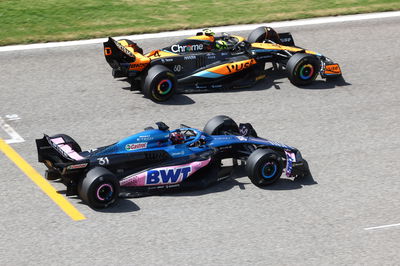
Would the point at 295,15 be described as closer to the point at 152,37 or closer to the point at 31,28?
the point at 152,37

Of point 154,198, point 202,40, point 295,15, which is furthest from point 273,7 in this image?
point 154,198

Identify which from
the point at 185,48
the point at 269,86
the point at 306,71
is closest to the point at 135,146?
the point at 185,48

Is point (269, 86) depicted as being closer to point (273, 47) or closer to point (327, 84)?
point (273, 47)

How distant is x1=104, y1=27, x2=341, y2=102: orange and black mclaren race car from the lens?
57.9 feet

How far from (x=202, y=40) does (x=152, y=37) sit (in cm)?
317

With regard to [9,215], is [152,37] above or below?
above

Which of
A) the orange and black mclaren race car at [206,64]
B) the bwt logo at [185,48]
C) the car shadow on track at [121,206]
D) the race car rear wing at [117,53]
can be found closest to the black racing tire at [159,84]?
the orange and black mclaren race car at [206,64]

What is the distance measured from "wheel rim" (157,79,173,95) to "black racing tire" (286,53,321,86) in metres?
2.94

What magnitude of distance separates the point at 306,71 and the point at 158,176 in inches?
266

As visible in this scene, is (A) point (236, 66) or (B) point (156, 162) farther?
(A) point (236, 66)

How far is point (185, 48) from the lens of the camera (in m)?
18.7

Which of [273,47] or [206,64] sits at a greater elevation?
[273,47]

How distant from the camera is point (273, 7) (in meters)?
24.5

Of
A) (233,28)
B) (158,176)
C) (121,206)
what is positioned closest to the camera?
(121,206)
